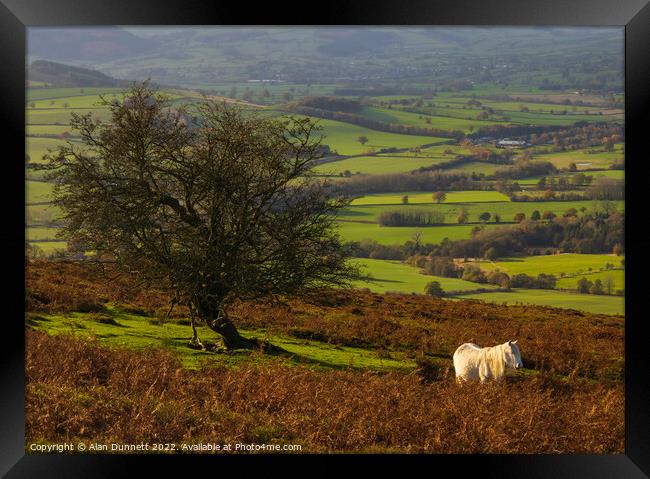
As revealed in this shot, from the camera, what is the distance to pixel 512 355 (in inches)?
550

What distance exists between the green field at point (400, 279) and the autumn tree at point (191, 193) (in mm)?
3480

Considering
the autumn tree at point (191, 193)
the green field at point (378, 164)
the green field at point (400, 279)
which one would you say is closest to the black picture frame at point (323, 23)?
the autumn tree at point (191, 193)

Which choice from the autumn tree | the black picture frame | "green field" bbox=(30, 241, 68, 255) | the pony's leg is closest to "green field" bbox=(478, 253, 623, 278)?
the autumn tree

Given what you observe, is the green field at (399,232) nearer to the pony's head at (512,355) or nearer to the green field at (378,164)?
the green field at (378,164)

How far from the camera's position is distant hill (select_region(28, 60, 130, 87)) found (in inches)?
783

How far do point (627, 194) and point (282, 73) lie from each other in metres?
11.8

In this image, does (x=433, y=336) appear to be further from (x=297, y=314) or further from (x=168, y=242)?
(x=168, y=242)

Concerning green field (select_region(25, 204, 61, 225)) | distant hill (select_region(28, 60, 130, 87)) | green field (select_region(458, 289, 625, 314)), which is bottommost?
green field (select_region(458, 289, 625, 314))

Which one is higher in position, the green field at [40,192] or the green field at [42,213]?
the green field at [40,192]

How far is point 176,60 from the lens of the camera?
2077 cm

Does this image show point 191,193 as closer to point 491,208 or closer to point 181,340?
point 181,340

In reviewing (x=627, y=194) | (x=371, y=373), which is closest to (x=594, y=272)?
(x=371, y=373)

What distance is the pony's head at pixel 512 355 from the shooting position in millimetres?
13977

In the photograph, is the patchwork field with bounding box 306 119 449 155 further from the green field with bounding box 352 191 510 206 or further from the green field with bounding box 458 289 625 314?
the green field with bounding box 458 289 625 314
